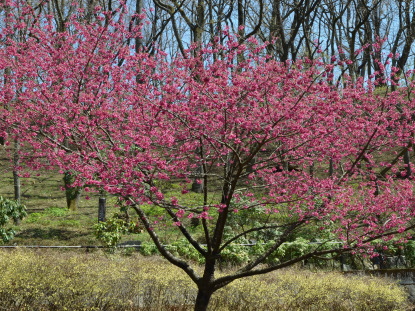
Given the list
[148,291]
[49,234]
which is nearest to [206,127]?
[148,291]

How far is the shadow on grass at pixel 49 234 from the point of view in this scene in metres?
13.7

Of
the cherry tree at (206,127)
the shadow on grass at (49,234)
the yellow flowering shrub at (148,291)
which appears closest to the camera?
the cherry tree at (206,127)

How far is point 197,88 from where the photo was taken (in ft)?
18.5

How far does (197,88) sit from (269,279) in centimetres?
513

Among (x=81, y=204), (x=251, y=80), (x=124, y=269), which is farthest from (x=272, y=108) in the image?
(x=81, y=204)

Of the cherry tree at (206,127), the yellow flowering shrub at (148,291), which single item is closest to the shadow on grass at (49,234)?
the yellow flowering shrub at (148,291)

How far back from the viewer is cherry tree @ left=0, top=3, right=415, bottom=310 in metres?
5.46

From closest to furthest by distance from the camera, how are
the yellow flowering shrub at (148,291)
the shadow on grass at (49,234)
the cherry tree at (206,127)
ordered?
the cherry tree at (206,127) < the yellow flowering shrub at (148,291) < the shadow on grass at (49,234)

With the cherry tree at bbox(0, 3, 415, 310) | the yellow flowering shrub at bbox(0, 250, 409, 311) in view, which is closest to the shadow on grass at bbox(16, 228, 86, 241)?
the yellow flowering shrub at bbox(0, 250, 409, 311)

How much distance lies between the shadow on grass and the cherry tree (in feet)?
22.4

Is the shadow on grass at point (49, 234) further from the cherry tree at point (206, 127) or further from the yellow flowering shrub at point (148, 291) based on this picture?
the cherry tree at point (206, 127)

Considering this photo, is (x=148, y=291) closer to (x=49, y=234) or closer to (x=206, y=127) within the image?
(x=206, y=127)

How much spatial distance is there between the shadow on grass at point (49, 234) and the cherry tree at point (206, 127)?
683 cm

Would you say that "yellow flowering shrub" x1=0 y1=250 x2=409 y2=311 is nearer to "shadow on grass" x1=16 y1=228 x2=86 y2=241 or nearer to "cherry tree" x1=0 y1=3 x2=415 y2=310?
"cherry tree" x1=0 y1=3 x2=415 y2=310
